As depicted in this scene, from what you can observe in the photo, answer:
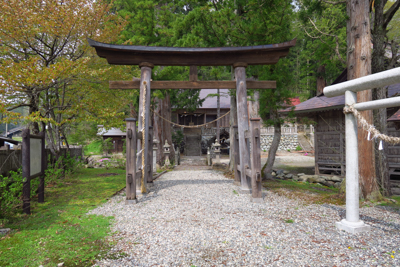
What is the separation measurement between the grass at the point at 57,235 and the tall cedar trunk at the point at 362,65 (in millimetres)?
5583

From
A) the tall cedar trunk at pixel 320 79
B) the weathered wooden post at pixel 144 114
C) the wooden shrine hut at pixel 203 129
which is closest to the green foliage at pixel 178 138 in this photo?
the wooden shrine hut at pixel 203 129

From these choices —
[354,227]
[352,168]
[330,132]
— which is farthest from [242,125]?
[330,132]

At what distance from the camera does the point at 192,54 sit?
6637 millimetres

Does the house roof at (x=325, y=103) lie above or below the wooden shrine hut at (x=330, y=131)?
above

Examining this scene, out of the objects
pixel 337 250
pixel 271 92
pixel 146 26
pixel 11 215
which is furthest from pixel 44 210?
pixel 146 26

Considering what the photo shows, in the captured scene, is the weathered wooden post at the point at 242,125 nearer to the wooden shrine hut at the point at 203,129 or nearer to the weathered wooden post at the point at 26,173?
the weathered wooden post at the point at 26,173

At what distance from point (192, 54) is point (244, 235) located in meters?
4.98

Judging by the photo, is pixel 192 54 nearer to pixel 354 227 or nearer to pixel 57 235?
pixel 57 235

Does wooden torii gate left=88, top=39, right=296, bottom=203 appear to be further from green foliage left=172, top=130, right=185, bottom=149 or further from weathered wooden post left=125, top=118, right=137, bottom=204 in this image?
green foliage left=172, top=130, right=185, bottom=149

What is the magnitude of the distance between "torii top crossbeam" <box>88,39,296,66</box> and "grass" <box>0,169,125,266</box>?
3.89m

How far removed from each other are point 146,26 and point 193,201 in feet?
34.7

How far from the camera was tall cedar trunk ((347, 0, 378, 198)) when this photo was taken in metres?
5.35

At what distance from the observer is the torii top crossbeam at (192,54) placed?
20.5 feet

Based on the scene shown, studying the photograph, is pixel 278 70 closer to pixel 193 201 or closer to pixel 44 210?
pixel 193 201
